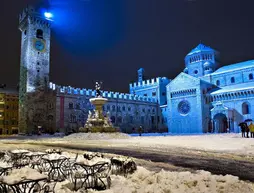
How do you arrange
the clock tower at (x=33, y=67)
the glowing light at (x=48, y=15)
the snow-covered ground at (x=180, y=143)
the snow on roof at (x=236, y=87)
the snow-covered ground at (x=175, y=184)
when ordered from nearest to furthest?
the snow-covered ground at (x=175, y=184) < the snow-covered ground at (x=180, y=143) < the snow on roof at (x=236, y=87) < the clock tower at (x=33, y=67) < the glowing light at (x=48, y=15)

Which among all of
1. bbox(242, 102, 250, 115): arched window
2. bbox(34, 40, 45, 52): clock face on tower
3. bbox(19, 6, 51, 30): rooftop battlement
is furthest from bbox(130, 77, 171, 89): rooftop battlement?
bbox(19, 6, 51, 30): rooftop battlement

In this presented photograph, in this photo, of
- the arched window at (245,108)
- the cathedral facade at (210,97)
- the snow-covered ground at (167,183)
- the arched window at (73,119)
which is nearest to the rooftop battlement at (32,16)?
the arched window at (73,119)

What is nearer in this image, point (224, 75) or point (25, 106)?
point (25, 106)

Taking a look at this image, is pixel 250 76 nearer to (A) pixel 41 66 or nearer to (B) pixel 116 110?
(B) pixel 116 110

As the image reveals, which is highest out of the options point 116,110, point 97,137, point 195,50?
point 195,50

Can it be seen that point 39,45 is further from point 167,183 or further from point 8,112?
point 167,183

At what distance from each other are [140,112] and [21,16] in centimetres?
3956

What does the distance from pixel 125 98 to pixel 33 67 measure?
24393mm

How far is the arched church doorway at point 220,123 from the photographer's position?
49.5 metres

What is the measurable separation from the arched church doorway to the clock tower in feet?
121

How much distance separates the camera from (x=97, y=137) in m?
28.5

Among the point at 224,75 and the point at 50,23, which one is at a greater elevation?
the point at 50,23

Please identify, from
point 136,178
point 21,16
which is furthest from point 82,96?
point 136,178

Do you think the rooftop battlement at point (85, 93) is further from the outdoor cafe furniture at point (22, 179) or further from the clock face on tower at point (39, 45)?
the outdoor cafe furniture at point (22, 179)
